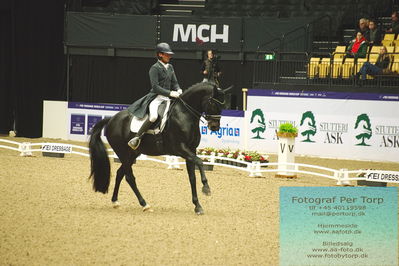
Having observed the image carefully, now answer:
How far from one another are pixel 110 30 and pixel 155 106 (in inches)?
553

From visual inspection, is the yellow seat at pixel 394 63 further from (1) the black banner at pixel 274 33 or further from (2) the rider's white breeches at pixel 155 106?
(2) the rider's white breeches at pixel 155 106

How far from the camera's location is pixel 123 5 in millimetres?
27656

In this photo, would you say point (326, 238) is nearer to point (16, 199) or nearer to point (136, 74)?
point (16, 199)

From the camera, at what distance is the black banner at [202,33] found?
24375 mm

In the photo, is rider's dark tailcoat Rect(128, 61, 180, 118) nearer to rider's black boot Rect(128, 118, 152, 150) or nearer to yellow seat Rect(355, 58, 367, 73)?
rider's black boot Rect(128, 118, 152, 150)

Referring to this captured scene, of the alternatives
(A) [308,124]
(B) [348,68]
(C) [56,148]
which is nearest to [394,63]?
(B) [348,68]

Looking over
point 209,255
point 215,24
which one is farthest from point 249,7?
point 209,255

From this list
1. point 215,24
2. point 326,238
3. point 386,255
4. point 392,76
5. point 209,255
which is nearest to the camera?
→ point 326,238

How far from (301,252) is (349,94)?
46.7 feet

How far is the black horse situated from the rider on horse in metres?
0.19

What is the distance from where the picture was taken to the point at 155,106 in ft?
40.7

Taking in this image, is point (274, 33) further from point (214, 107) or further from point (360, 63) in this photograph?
point (214, 107)

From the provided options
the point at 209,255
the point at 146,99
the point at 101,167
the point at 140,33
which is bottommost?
the point at 209,255

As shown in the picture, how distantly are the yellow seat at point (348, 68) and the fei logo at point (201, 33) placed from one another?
4245 millimetres
